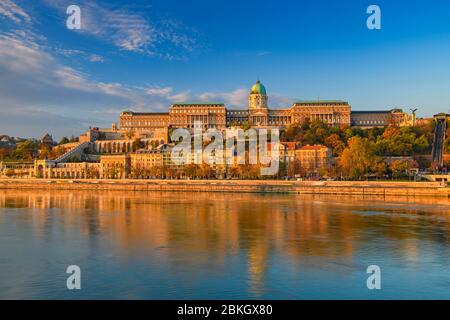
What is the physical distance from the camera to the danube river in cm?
1154

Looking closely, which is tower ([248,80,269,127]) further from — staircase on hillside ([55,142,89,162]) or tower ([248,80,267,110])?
staircase on hillside ([55,142,89,162])

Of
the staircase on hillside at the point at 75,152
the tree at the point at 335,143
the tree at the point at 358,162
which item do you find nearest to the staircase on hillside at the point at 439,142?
the tree at the point at 358,162

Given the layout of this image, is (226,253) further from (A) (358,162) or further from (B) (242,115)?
(B) (242,115)

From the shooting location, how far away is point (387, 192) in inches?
1460

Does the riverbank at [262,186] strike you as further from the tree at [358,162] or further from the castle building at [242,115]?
the castle building at [242,115]

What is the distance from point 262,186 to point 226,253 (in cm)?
2626

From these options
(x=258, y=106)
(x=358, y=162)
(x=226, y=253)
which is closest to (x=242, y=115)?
(x=258, y=106)

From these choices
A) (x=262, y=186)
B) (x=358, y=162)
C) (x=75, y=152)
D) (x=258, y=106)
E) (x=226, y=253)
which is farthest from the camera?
(x=258, y=106)

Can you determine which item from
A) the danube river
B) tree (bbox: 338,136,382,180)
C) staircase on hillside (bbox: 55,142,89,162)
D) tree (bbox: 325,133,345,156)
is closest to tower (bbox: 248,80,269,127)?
tree (bbox: 325,133,345,156)

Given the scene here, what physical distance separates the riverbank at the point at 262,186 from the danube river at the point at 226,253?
11.0 meters

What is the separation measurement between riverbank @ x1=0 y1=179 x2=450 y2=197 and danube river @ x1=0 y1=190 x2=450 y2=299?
36.0 feet

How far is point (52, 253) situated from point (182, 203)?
53.2 ft

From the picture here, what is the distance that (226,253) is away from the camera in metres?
15.2
